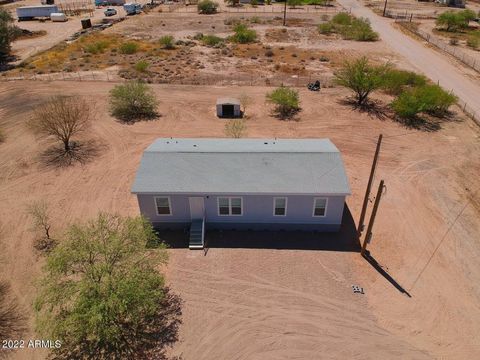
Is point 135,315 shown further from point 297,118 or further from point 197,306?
point 297,118

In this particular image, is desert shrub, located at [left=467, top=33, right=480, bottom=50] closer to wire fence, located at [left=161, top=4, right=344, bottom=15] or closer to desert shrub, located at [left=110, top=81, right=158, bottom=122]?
wire fence, located at [left=161, top=4, right=344, bottom=15]

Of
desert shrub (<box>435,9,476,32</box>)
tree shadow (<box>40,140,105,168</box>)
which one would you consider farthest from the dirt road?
tree shadow (<box>40,140,105,168</box>)

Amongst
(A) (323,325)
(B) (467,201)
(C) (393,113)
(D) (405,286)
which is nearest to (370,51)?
(C) (393,113)

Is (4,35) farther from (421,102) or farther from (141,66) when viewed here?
(421,102)

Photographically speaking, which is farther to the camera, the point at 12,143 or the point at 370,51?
the point at 370,51

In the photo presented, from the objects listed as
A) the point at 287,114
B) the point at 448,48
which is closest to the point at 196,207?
the point at 287,114

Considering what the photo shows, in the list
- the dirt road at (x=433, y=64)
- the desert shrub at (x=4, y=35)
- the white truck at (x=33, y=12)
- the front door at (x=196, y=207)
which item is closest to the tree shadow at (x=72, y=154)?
the front door at (x=196, y=207)
